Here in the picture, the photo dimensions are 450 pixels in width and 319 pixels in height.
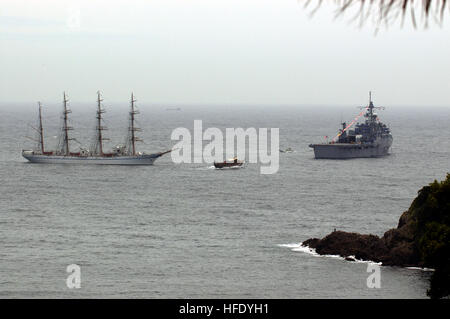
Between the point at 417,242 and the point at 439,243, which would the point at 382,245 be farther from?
the point at 439,243

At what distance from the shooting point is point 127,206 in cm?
8481

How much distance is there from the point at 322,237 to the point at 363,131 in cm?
8658

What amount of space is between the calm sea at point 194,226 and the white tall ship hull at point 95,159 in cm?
225

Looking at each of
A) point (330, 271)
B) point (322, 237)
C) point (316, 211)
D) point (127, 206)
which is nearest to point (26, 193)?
point (127, 206)

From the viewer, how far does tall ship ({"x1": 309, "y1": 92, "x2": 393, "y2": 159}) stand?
143525 mm

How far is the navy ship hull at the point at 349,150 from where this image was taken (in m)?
143

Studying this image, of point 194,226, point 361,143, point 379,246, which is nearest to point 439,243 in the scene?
point 379,246

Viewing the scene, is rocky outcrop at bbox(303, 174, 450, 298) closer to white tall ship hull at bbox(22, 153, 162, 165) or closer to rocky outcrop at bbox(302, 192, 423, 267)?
rocky outcrop at bbox(302, 192, 423, 267)

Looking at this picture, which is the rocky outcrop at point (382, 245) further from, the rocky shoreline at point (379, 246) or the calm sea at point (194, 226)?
the calm sea at point (194, 226)

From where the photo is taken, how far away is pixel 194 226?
72250mm

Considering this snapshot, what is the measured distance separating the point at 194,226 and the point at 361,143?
80.7 metres

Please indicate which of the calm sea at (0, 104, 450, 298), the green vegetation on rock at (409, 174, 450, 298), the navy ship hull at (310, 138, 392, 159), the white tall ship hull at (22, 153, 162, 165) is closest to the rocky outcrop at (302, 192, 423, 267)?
the calm sea at (0, 104, 450, 298)

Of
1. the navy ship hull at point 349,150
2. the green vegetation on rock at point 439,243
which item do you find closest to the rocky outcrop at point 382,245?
the green vegetation on rock at point 439,243
